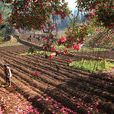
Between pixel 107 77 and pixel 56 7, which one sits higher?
pixel 56 7

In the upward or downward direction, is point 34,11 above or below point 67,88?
above

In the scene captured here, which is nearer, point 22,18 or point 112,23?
point 112,23

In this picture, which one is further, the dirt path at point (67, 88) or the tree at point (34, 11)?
the dirt path at point (67, 88)

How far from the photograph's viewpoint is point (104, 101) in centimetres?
656

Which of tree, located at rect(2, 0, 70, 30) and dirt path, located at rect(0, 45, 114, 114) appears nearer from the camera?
tree, located at rect(2, 0, 70, 30)

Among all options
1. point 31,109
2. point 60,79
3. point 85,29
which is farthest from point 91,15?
point 31,109

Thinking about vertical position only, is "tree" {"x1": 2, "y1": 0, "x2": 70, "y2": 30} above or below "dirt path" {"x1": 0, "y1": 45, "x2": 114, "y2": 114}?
above

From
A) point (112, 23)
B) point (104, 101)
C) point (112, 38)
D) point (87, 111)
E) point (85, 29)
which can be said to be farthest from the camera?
point (112, 38)

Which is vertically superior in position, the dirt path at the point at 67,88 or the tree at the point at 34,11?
the tree at the point at 34,11

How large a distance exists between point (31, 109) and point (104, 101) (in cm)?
353

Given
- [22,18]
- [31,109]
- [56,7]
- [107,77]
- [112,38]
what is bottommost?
[31,109]

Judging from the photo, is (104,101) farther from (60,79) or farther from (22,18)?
(22,18)

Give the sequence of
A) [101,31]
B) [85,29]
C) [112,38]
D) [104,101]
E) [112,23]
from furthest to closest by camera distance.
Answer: [112,38], [101,31], [85,29], [104,101], [112,23]

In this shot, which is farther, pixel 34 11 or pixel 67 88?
pixel 67 88
